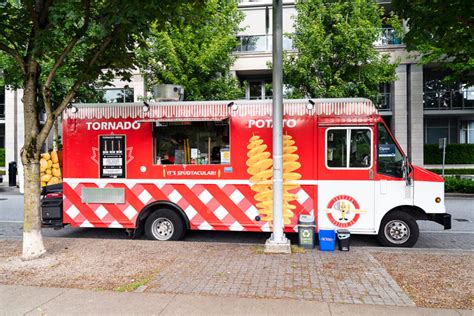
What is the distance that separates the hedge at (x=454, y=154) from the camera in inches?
962

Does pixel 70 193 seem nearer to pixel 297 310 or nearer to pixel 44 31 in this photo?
pixel 44 31

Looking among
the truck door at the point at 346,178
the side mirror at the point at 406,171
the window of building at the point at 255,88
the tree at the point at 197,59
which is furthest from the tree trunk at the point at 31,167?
the window of building at the point at 255,88

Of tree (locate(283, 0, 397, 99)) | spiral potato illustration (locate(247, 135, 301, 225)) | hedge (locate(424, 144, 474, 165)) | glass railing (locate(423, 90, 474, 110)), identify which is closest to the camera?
spiral potato illustration (locate(247, 135, 301, 225))

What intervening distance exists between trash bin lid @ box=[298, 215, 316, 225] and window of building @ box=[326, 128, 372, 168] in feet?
3.46

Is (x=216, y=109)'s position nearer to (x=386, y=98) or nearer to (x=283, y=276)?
(x=283, y=276)

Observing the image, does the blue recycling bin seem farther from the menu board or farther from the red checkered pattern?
the menu board

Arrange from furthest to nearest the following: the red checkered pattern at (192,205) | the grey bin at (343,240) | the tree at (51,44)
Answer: the red checkered pattern at (192,205)
the grey bin at (343,240)
the tree at (51,44)

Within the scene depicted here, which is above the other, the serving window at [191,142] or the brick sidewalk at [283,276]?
the serving window at [191,142]

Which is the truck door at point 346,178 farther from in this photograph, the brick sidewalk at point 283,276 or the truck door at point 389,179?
the brick sidewalk at point 283,276

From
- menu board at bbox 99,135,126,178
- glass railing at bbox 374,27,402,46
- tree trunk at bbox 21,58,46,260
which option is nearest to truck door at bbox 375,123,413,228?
menu board at bbox 99,135,126,178

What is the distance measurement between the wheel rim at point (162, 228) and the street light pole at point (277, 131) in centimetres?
222

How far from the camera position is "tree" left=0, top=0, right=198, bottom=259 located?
5.52 metres

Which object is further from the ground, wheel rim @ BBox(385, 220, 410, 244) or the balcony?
the balcony

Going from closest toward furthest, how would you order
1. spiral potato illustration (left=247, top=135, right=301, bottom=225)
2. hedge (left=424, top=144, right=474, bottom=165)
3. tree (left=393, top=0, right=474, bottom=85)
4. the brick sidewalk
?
the brick sidewalk → tree (left=393, top=0, right=474, bottom=85) → spiral potato illustration (left=247, top=135, right=301, bottom=225) → hedge (left=424, top=144, right=474, bottom=165)
